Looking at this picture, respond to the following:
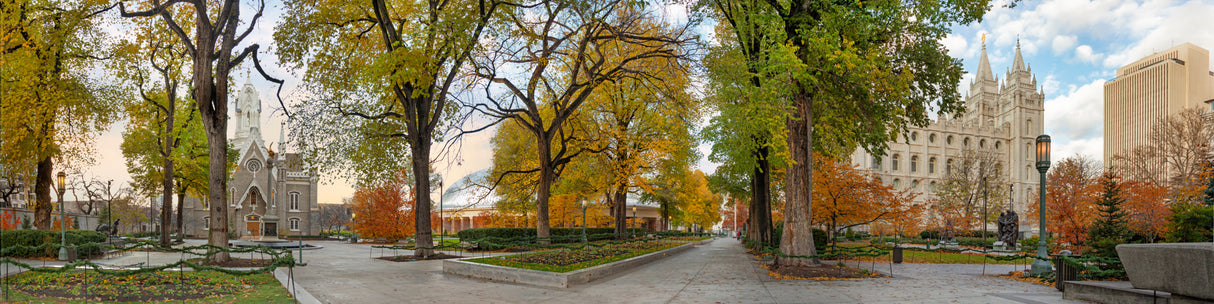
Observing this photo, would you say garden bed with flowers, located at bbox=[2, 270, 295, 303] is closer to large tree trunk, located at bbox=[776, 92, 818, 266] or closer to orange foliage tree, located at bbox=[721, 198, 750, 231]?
large tree trunk, located at bbox=[776, 92, 818, 266]

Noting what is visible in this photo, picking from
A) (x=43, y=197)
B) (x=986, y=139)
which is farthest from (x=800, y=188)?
(x=986, y=139)

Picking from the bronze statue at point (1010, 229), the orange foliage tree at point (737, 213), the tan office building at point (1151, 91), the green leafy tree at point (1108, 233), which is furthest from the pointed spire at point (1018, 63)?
the green leafy tree at point (1108, 233)

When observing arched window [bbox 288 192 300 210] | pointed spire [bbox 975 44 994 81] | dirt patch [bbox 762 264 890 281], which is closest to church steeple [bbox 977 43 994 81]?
pointed spire [bbox 975 44 994 81]

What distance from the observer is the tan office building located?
95.9 m

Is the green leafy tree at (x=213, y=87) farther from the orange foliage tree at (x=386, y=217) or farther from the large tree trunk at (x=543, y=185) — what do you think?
the orange foliage tree at (x=386, y=217)

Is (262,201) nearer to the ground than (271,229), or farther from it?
farther from it

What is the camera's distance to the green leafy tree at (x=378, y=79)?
19.0m

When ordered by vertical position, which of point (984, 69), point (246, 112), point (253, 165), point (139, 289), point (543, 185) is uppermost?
point (984, 69)

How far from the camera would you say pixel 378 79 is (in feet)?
59.0

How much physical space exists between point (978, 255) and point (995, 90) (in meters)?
98.3

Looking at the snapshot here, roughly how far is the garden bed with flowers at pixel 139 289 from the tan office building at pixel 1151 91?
4218 inches

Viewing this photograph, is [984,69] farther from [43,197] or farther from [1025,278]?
[43,197]

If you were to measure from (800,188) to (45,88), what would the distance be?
1014 inches

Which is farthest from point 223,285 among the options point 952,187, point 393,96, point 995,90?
point 995,90
